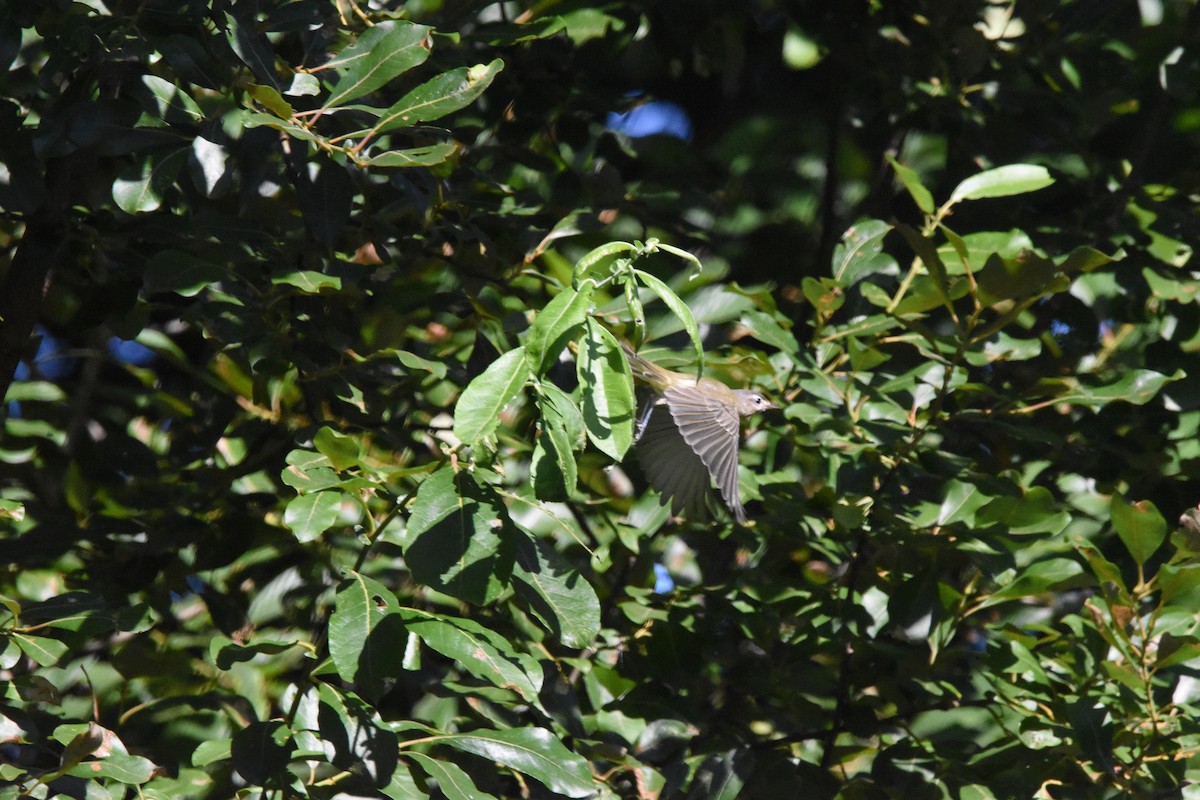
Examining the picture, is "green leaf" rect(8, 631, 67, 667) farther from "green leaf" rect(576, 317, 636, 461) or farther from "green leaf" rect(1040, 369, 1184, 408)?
"green leaf" rect(1040, 369, 1184, 408)

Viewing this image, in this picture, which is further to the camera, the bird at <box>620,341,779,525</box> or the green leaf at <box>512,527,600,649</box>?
the bird at <box>620,341,779,525</box>

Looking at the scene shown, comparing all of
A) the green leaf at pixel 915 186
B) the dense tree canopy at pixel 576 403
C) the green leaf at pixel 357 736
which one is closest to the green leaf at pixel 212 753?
the dense tree canopy at pixel 576 403

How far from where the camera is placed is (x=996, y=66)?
2.23 metres

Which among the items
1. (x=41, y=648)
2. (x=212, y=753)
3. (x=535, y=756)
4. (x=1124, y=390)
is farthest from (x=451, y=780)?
(x=1124, y=390)

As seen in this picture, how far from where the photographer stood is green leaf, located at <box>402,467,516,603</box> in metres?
1.09

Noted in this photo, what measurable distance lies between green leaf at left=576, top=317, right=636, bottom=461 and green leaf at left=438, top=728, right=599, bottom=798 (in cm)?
56

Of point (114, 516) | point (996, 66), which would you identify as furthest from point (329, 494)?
point (996, 66)

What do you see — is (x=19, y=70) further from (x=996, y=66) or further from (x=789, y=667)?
(x=996, y=66)

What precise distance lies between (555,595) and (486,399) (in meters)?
0.37

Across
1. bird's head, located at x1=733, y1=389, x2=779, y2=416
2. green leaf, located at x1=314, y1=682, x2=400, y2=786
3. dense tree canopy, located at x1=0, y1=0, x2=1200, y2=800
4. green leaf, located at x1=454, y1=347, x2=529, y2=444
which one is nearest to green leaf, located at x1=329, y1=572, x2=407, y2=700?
dense tree canopy, located at x1=0, y1=0, x2=1200, y2=800

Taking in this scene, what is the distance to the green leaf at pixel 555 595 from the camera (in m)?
1.24

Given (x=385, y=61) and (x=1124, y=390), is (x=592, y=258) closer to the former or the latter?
(x=385, y=61)

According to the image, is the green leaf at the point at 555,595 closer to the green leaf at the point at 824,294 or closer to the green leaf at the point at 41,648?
the green leaf at the point at 41,648

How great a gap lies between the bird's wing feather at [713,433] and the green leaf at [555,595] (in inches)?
10.6
